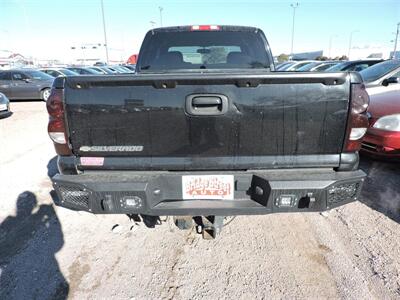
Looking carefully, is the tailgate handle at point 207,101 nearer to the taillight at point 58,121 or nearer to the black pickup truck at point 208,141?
the black pickup truck at point 208,141

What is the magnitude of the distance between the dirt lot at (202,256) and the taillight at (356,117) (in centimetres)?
114

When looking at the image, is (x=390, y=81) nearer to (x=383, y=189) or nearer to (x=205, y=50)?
(x=383, y=189)

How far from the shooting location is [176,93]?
2061 mm

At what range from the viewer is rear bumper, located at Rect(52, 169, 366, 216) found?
212cm

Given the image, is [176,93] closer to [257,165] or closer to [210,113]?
[210,113]

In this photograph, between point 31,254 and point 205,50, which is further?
point 205,50

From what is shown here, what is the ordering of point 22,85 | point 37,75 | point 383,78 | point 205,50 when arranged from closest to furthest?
point 205,50 < point 383,78 < point 22,85 < point 37,75

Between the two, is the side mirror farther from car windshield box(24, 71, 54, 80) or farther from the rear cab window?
car windshield box(24, 71, 54, 80)

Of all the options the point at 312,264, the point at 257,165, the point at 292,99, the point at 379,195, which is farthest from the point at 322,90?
the point at 379,195

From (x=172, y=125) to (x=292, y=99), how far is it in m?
0.90

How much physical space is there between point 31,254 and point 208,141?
6.81ft

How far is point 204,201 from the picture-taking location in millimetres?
2264

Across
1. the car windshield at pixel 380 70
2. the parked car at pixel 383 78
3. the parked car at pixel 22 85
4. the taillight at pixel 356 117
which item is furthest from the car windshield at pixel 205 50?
the parked car at pixel 22 85

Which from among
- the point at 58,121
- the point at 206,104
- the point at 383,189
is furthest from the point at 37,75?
the point at 383,189
